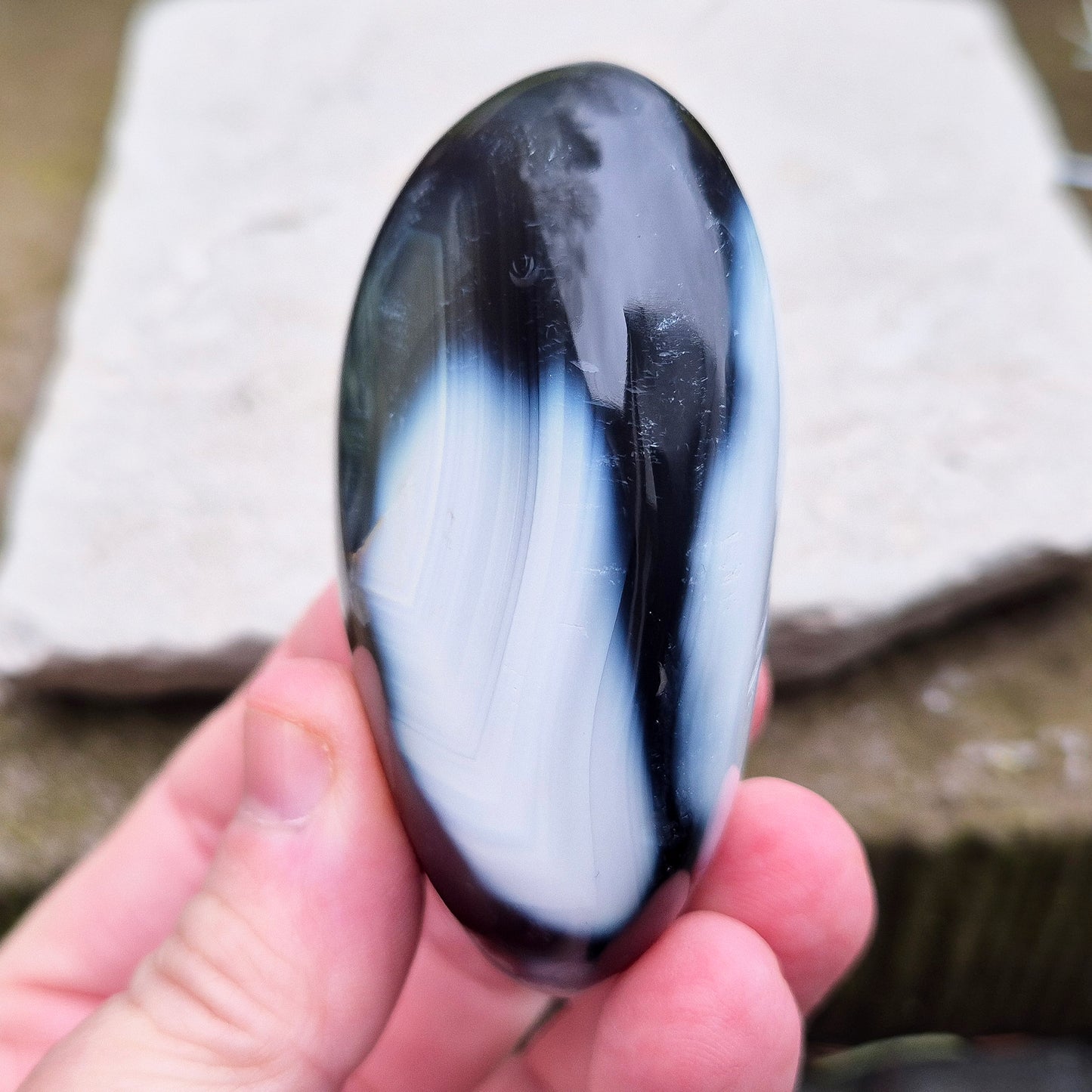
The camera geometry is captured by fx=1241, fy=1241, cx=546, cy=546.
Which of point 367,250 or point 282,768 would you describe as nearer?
point 282,768

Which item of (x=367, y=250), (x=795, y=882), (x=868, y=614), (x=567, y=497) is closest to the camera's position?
(x=567, y=497)

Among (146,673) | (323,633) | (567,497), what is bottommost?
(146,673)

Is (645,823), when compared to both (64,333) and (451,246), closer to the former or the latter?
(451,246)

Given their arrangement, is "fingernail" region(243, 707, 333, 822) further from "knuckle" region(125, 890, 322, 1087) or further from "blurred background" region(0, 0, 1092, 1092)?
"blurred background" region(0, 0, 1092, 1092)

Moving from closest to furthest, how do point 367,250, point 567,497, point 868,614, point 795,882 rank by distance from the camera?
point 567,497, point 795,882, point 868,614, point 367,250

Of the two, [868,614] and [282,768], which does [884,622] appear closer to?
[868,614]

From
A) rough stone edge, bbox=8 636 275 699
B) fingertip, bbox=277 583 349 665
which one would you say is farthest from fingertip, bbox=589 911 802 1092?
rough stone edge, bbox=8 636 275 699

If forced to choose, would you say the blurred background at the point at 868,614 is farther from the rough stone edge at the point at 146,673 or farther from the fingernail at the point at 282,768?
the fingernail at the point at 282,768

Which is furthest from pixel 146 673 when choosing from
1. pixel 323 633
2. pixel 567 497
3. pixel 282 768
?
pixel 567 497
